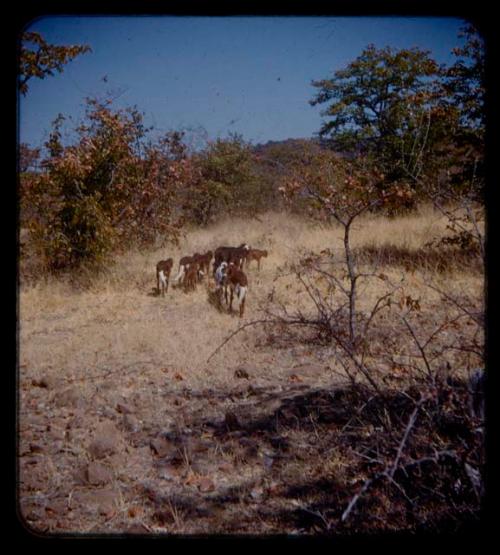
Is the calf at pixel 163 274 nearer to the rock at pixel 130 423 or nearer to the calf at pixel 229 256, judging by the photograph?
the calf at pixel 229 256

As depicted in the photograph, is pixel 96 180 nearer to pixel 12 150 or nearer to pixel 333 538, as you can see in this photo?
pixel 12 150

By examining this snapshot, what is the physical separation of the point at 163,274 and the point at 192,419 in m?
5.02

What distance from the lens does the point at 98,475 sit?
354 cm

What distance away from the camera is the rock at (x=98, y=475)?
3.51 meters

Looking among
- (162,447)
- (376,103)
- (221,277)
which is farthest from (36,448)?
(376,103)

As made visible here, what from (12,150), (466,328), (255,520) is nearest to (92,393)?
(255,520)

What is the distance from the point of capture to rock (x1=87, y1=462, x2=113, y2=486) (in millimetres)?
3512

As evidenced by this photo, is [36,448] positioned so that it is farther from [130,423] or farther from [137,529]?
[137,529]

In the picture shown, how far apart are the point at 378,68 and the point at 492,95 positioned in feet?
50.2

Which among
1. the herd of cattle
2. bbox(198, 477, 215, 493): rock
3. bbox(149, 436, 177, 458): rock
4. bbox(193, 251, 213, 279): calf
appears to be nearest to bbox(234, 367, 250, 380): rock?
bbox(149, 436, 177, 458): rock

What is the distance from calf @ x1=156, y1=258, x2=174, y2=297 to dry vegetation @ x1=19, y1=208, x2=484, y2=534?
33cm

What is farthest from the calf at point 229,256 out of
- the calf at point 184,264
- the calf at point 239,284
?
the calf at point 239,284

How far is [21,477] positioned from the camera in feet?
11.7

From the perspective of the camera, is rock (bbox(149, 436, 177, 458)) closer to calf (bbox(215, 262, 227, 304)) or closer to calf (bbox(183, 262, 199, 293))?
calf (bbox(215, 262, 227, 304))
